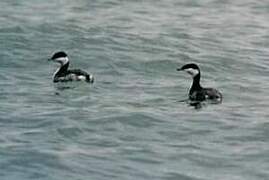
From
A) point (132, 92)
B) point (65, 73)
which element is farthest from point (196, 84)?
point (65, 73)

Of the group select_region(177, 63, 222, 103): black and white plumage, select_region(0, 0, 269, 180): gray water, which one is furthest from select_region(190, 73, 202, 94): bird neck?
select_region(0, 0, 269, 180): gray water

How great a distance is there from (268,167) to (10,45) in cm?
1451

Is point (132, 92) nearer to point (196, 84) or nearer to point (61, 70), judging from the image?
point (196, 84)

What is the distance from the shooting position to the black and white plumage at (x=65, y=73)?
28.0m

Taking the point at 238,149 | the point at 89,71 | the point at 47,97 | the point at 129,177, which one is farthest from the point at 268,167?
the point at 89,71

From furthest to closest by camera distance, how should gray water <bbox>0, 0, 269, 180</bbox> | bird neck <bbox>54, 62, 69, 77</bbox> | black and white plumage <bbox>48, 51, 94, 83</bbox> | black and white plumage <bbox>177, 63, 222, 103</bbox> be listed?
1. bird neck <bbox>54, 62, 69, 77</bbox>
2. black and white plumage <bbox>48, 51, 94, 83</bbox>
3. black and white plumage <bbox>177, 63, 222, 103</bbox>
4. gray water <bbox>0, 0, 269, 180</bbox>

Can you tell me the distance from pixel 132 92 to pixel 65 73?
2.61 metres

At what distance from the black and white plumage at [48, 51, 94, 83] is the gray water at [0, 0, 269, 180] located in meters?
0.27

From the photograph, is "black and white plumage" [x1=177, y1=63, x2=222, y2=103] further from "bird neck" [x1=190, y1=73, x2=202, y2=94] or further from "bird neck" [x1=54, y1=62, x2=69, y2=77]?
"bird neck" [x1=54, y1=62, x2=69, y2=77]

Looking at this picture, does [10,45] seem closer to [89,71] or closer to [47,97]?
[89,71]

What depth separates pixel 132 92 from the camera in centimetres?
2686

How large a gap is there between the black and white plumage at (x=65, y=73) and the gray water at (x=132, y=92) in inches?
10.7

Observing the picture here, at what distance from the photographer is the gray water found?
1973 cm

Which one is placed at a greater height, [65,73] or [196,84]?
[65,73]
